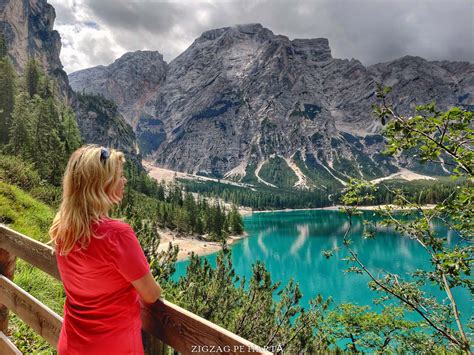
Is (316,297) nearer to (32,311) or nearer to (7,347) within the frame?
(7,347)

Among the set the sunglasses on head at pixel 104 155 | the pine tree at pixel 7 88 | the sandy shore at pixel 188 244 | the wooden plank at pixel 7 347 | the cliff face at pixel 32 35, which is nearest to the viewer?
the sunglasses on head at pixel 104 155

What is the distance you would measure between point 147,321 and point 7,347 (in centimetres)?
287

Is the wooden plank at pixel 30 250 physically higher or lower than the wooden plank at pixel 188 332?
lower

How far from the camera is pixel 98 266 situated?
1.99 meters

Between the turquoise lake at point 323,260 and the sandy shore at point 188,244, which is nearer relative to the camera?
the turquoise lake at point 323,260

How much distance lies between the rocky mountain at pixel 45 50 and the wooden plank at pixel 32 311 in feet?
372

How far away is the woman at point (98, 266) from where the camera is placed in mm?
1941

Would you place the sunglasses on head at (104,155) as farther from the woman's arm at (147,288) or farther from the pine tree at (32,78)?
the pine tree at (32,78)

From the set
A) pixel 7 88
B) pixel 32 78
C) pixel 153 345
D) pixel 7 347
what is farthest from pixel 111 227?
pixel 32 78

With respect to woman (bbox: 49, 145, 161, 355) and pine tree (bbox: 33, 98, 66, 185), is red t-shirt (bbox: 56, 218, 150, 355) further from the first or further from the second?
pine tree (bbox: 33, 98, 66, 185)

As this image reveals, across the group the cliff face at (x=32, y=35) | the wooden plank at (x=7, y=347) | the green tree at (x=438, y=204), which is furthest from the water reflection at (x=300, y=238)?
the cliff face at (x=32, y=35)

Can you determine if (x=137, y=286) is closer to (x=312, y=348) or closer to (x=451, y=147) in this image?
(x=451, y=147)

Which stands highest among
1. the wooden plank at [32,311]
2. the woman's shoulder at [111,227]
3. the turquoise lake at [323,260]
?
the woman's shoulder at [111,227]

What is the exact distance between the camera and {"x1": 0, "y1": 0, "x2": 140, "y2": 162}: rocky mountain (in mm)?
114625
